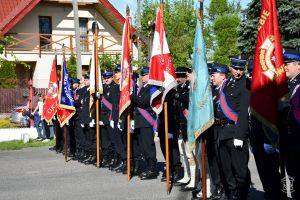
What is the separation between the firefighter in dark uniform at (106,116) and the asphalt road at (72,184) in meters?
0.56

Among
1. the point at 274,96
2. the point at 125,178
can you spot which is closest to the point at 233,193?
the point at 274,96

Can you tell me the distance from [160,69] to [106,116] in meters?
3.25

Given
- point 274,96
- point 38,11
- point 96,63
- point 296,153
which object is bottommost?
point 296,153

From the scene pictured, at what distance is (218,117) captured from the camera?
7.40m

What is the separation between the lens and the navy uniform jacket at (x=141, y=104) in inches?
370

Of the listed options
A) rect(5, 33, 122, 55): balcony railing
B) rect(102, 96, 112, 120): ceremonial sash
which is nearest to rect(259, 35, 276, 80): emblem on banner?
rect(102, 96, 112, 120): ceremonial sash

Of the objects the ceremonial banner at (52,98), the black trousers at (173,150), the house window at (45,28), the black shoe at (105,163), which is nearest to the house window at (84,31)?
the house window at (45,28)

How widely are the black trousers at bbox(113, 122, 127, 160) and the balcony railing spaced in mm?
20306

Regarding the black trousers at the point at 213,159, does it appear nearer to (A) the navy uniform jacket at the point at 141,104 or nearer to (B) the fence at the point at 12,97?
(A) the navy uniform jacket at the point at 141,104

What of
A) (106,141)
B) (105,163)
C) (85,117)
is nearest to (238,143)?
(106,141)

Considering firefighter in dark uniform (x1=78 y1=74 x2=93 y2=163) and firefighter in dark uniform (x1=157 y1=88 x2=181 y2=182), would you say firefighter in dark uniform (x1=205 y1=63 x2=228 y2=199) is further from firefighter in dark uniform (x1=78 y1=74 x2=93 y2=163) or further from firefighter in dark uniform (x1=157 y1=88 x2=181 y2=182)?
firefighter in dark uniform (x1=78 y1=74 x2=93 y2=163)

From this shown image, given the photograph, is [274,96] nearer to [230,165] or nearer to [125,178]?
[230,165]

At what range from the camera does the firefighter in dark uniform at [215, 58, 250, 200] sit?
23.0 ft

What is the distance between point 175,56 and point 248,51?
8.09m
